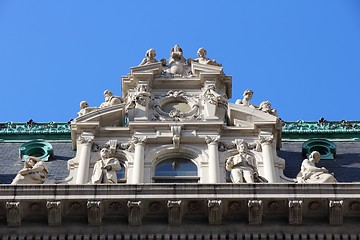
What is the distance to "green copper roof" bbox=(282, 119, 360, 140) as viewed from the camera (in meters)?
39.4

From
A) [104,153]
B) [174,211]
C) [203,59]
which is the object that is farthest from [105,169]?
[203,59]

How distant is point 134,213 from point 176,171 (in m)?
3.76

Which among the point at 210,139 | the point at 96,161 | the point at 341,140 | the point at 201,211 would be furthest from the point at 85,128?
the point at 341,140

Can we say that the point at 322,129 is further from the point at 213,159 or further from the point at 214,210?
the point at 214,210

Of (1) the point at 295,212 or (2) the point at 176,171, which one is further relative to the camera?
(2) the point at 176,171

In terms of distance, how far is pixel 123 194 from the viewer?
29875 millimetres

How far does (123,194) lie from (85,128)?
5160 millimetres

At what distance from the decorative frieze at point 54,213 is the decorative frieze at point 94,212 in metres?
0.77

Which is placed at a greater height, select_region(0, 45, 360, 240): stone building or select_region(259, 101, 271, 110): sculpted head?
select_region(259, 101, 271, 110): sculpted head

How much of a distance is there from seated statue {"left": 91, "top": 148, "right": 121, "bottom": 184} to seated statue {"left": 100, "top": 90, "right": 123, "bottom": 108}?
350 cm

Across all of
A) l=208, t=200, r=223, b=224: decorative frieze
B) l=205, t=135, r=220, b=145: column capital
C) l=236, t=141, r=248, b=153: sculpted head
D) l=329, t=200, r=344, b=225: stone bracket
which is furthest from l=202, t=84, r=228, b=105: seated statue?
l=329, t=200, r=344, b=225: stone bracket

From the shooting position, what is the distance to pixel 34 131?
3991 cm

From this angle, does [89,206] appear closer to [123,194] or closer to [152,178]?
[123,194]

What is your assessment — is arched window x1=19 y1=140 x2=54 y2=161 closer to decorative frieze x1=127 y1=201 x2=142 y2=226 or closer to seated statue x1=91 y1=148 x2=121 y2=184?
seated statue x1=91 y1=148 x2=121 y2=184
